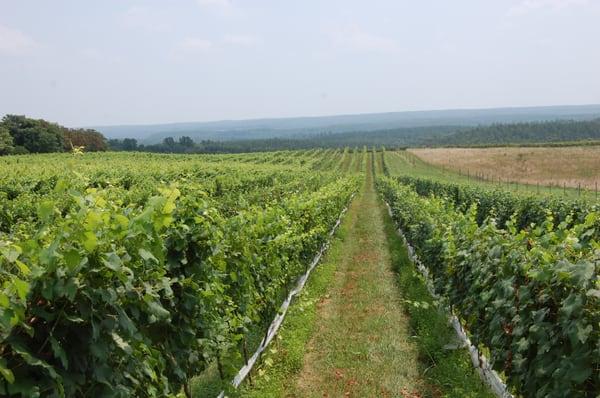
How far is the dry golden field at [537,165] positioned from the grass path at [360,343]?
38.1m

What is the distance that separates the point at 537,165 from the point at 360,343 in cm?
5553

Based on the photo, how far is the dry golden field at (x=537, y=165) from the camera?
47594mm

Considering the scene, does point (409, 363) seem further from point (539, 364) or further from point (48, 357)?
point (48, 357)

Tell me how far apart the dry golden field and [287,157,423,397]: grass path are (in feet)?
125

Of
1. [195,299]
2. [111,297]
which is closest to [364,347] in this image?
[195,299]

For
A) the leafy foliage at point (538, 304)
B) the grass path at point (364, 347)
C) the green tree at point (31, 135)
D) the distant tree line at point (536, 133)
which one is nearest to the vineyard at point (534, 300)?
the leafy foliage at point (538, 304)

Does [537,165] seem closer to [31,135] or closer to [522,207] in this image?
[522,207]

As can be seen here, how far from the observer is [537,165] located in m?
55.7

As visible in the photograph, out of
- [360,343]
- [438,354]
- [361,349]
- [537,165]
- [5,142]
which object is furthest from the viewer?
[5,142]

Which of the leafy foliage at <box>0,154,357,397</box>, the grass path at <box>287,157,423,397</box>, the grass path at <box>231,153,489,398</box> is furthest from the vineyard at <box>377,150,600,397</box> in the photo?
the leafy foliage at <box>0,154,357,397</box>

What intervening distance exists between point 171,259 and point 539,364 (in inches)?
126

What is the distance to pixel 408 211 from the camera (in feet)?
48.5

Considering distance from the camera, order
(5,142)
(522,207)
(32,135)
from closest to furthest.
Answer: (522,207) → (5,142) → (32,135)

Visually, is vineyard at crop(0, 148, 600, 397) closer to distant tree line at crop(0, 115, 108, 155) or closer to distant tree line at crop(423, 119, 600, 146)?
distant tree line at crop(0, 115, 108, 155)
